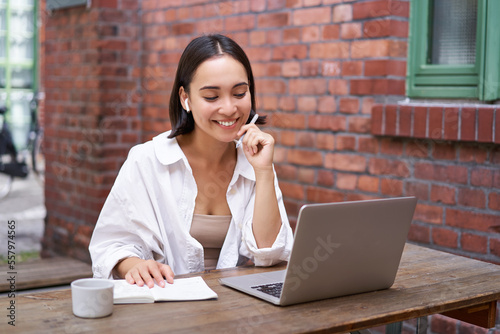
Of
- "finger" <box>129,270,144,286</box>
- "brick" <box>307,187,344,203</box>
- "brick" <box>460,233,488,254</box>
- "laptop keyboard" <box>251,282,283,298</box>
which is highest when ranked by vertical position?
"brick" <box>307,187,344,203</box>

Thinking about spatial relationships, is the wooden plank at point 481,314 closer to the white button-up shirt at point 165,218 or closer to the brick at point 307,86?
the white button-up shirt at point 165,218

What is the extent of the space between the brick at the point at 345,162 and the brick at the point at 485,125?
0.59 meters

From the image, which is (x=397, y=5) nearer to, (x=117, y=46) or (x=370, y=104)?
(x=370, y=104)

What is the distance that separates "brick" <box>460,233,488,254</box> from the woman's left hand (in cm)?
96

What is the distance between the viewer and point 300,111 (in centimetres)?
323

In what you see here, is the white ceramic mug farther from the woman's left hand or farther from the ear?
the ear

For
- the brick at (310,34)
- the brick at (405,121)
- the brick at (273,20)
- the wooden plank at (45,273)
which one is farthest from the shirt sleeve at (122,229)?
the brick at (273,20)

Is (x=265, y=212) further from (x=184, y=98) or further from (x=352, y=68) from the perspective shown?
(x=352, y=68)

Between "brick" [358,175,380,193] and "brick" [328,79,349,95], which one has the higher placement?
"brick" [328,79,349,95]

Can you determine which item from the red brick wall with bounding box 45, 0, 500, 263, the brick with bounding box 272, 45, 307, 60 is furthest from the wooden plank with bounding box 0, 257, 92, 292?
the brick with bounding box 272, 45, 307, 60

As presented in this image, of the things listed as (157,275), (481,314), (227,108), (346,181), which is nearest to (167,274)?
(157,275)

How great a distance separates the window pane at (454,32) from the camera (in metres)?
2.70

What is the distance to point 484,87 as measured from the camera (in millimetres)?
2602

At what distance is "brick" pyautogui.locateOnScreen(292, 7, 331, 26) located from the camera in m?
3.07
